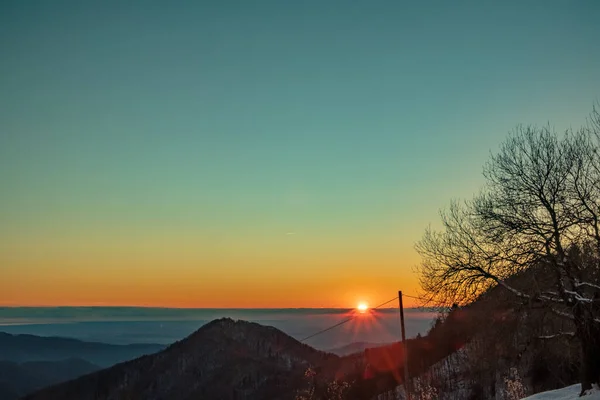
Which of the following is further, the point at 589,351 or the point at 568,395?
the point at 568,395

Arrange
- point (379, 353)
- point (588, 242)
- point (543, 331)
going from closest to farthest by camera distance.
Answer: point (588, 242), point (543, 331), point (379, 353)

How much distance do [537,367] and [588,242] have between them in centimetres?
4315

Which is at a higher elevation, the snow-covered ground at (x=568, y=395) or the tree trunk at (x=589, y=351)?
the tree trunk at (x=589, y=351)

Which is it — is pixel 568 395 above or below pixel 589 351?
below

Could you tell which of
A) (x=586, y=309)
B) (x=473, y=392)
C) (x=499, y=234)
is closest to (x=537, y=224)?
(x=499, y=234)

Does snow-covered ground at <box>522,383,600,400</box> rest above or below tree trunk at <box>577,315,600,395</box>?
below

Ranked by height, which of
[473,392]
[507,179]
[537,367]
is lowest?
[473,392]

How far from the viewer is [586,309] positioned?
19.7 m

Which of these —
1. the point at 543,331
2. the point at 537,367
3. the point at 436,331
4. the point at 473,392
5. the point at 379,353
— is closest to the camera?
the point at 543,331

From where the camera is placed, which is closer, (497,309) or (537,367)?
(497,309)

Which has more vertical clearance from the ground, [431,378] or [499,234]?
[499,234]

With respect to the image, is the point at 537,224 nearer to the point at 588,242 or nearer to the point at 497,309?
the point at 588,242

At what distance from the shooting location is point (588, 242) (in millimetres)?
21203

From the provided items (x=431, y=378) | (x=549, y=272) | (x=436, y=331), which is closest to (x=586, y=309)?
(x=549, y=272)
